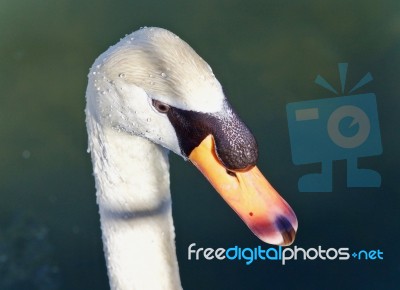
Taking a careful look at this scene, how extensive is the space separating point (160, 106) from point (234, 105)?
968 mm

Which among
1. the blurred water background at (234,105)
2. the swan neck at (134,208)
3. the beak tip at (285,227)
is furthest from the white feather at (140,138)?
the blurred water background at (234,105)

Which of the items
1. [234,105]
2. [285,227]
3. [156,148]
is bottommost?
[285,227]

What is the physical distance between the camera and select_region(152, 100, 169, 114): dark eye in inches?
35.7

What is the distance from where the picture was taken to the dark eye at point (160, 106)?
91 cm

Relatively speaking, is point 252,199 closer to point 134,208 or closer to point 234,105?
point 134,208

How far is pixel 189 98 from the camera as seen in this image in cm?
87

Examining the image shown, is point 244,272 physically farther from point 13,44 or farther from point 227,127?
point 227,127

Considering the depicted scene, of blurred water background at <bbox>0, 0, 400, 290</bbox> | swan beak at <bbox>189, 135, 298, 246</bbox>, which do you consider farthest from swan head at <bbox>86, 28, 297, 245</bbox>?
blurred water background at <bbox>0, 0, 400, 290</bbox>

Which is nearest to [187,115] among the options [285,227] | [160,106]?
[160,106]

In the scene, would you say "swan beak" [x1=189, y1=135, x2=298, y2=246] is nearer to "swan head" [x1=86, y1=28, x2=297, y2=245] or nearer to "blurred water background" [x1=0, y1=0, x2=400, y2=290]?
"swan head" [x1=86, y1=28, x2=297, y2=245]

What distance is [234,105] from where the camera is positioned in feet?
6.13

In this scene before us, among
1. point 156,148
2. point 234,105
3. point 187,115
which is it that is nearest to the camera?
point 187,115

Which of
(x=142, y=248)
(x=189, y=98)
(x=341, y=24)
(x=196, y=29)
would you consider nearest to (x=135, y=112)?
(x=189, y=98)

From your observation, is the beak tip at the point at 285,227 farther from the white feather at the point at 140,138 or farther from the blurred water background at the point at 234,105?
the blurred water background at the point at 234,105
